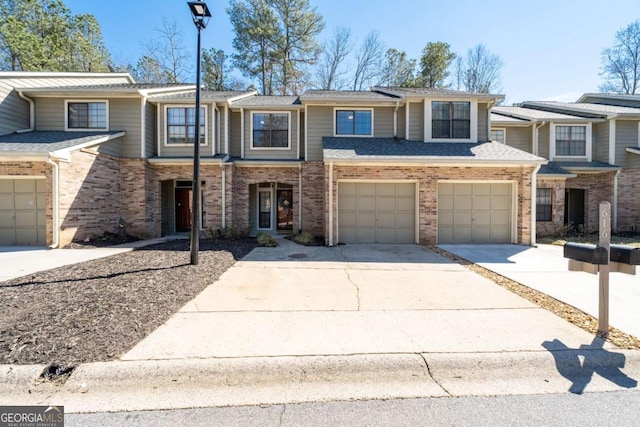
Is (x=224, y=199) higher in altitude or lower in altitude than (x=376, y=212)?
higher

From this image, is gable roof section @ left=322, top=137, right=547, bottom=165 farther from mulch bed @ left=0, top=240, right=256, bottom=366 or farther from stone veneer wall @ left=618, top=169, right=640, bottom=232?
stone veneer wall @ left=618, top=169, right=640, bottom=232

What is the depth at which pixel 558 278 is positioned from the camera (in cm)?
658

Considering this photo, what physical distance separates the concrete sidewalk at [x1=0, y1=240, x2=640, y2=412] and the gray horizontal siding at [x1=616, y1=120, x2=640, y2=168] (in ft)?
49.2

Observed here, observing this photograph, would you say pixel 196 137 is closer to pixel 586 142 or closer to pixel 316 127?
pixel 316 127

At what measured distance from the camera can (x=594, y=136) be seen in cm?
1488

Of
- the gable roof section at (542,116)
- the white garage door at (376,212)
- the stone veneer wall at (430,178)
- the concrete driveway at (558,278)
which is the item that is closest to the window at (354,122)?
the stone veneer wall at (430,178)

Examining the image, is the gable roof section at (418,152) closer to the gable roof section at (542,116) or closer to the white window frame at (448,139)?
the white window frame at (448,139)

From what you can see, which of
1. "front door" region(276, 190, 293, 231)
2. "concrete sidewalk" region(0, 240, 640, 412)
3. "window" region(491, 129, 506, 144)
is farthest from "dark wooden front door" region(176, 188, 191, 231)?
"window" region(491, 129, 506, 144)

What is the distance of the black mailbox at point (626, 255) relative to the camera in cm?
355

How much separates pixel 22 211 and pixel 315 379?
12.4 metres

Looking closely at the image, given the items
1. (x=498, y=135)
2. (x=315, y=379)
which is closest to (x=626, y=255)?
(x=315, y=379)

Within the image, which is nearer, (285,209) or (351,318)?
(351,318)

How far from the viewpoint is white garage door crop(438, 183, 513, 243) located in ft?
36.4

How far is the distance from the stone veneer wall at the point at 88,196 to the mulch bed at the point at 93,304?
369cm
